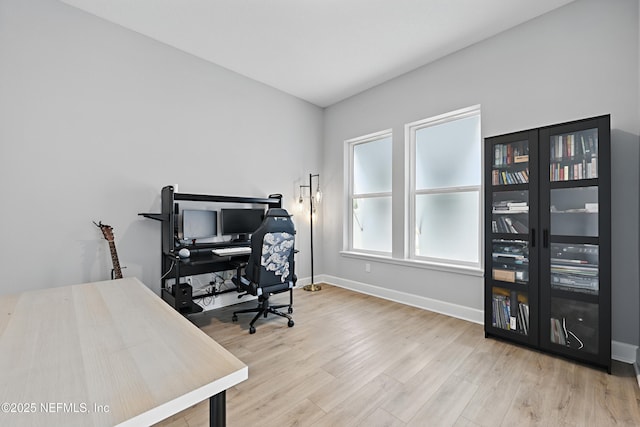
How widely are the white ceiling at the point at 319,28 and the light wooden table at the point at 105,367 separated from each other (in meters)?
2.63

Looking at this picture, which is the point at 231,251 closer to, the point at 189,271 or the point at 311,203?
the point at 189,271

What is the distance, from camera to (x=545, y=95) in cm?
253

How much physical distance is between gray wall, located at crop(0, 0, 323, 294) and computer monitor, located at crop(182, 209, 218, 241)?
0.32 metres

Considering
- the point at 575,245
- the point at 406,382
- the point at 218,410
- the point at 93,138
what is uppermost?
the point at 93,138

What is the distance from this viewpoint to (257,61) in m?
3.31

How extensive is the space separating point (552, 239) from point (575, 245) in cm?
15

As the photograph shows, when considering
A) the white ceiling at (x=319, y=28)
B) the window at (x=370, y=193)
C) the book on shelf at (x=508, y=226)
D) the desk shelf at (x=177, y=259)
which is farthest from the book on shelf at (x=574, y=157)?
the desk shelf at (x=177, y=259)

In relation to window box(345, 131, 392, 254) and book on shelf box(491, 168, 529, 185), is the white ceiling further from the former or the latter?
book on shelf box(491, 168, 529, 185)

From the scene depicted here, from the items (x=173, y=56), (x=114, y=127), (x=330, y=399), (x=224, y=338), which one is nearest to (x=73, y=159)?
(x=114, y=127)

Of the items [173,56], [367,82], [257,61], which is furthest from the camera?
[367,82]

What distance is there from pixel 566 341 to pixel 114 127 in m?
4.42

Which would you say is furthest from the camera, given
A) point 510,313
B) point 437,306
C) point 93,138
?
point 437,306

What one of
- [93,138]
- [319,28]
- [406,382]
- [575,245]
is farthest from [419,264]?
[93,138]

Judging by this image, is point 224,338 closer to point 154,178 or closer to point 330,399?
point 330,399
